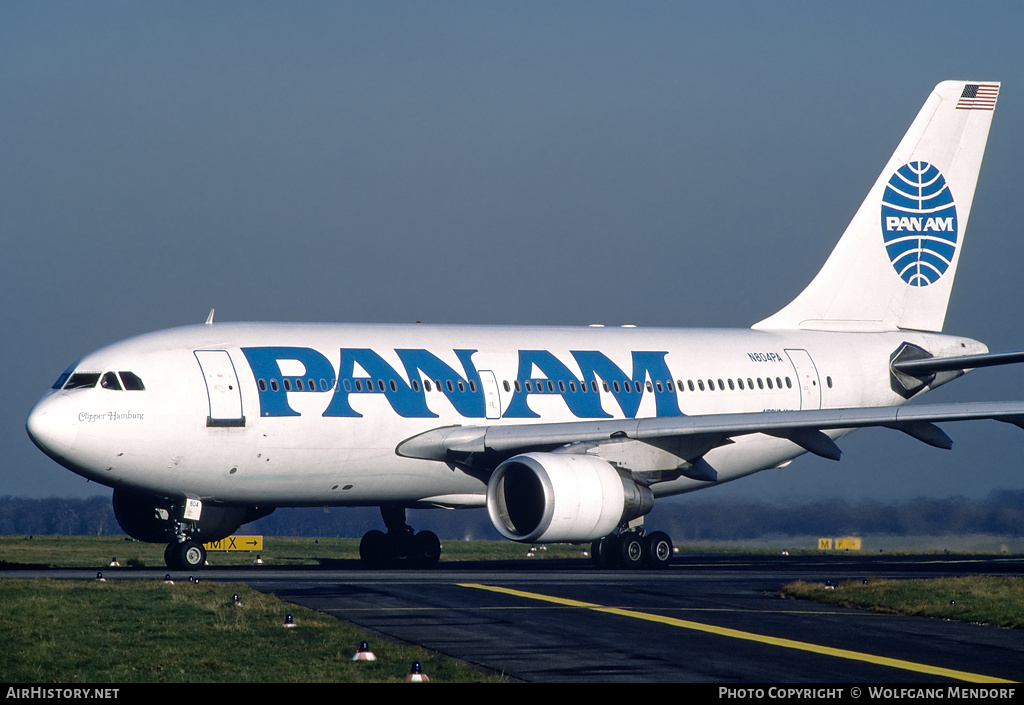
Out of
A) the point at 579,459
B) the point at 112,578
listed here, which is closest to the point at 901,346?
the point at 579,459

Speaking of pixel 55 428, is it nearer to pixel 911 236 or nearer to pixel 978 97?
pixel 911 236

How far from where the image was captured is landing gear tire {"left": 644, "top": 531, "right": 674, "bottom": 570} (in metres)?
28.0

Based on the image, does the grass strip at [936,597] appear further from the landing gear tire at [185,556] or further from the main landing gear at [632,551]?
the landing gear tire at [185,556]

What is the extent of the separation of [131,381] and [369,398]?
14.5 ft

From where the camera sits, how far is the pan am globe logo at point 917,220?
119ft

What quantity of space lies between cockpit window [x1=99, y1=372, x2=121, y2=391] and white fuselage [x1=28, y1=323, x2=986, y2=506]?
92 mm

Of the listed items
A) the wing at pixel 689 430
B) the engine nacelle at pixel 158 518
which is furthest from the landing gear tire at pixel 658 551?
the engine nacelle at pixel 158 518

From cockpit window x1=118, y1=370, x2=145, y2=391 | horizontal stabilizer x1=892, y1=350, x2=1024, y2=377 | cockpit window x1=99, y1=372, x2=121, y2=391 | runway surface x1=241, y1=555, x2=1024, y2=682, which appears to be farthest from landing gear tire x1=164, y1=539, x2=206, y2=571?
horizontal stabilizer x1=892, y1=350, x2=1024, y2=377

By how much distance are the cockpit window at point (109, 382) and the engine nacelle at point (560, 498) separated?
22.2 ft

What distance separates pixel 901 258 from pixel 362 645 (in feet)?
85.7

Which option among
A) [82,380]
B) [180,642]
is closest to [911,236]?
[82,380]

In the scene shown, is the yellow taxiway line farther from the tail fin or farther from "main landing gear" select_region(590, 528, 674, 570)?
the tail fin

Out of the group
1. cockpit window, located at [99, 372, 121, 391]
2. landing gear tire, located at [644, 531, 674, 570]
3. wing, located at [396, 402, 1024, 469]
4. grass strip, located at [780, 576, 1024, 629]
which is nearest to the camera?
grass strip, located at [780, 576, 1024, 629]

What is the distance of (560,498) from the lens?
82.7 feet
